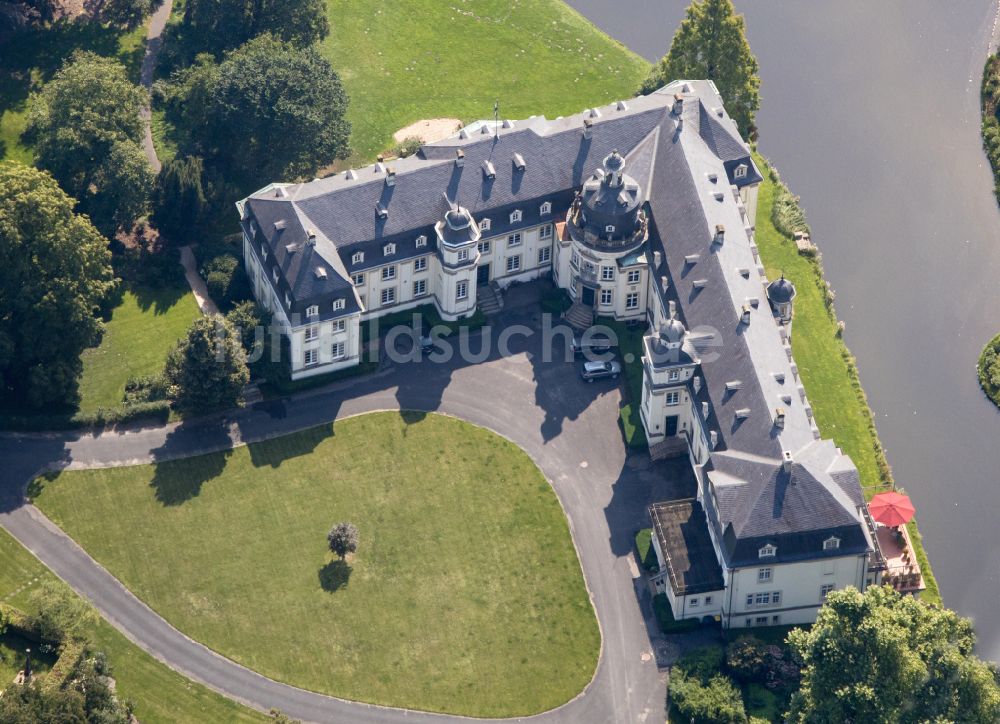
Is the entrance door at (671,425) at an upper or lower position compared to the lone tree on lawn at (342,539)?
upper

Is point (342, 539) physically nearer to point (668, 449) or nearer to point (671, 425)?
point (668, 449)

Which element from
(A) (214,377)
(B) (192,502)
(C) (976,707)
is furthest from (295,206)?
(C) (976,707)

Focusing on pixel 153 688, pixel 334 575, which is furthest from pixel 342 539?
pixel 153 688

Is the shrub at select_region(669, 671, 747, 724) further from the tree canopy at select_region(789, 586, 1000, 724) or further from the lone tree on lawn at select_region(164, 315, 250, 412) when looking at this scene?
the lone tree on lawn at select_region(164, 315, 250, 412)

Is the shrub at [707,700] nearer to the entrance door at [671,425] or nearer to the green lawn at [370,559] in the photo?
the green lawn at [370,559]

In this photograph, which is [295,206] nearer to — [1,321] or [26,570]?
[1,321]

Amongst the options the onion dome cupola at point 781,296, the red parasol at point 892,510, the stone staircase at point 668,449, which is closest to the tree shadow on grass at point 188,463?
the stone staircase at point 668,449

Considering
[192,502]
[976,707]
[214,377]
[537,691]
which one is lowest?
[976,707]
